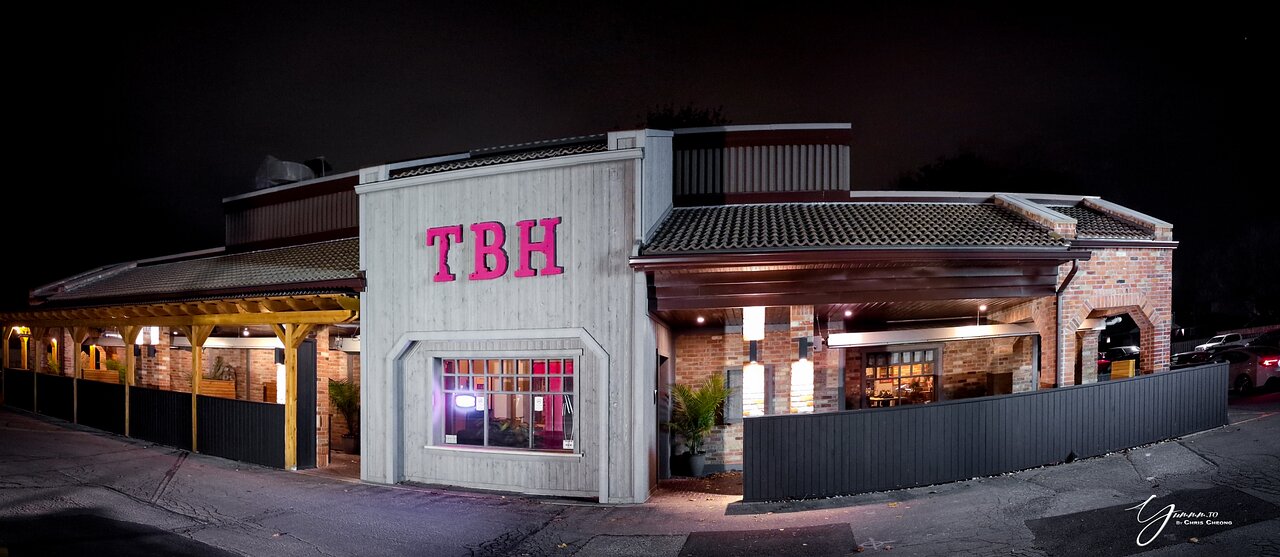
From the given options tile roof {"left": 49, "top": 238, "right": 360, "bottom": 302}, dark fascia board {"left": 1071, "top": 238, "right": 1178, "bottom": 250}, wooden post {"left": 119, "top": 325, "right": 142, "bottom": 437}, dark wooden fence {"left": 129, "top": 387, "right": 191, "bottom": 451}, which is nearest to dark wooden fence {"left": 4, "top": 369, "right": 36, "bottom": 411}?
tile roof {"left": 49, "top": 238, "right": 360, "bottom": 302}

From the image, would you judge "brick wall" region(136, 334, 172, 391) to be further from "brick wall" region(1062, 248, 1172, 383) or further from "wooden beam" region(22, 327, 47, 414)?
"brick wall" region(1062, 248, 1172, 383)

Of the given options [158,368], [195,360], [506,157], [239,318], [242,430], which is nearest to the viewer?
[506,157]

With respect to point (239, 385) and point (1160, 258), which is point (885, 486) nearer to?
point (1160, 258)

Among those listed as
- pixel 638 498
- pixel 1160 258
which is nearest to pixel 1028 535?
pixel 638 498

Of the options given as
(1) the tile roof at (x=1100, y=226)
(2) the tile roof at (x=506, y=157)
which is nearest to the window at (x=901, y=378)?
(1) the tile roof at (x=1100, y=226)

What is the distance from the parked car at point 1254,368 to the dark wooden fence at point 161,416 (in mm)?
26367

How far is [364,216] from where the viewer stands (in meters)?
12.0

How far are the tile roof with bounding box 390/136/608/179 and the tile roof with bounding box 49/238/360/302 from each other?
7.18 ft

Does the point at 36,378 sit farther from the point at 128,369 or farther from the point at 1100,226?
the point at 1100,226

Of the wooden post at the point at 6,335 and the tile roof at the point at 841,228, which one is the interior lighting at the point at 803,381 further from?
the wooden post at the point at 6,335

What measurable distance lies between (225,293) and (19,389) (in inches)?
658

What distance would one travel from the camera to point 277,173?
19.7 metres

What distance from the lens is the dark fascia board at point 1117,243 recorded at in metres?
12.4

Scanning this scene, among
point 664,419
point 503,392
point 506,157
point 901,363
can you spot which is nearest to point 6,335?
A: point 503,392
